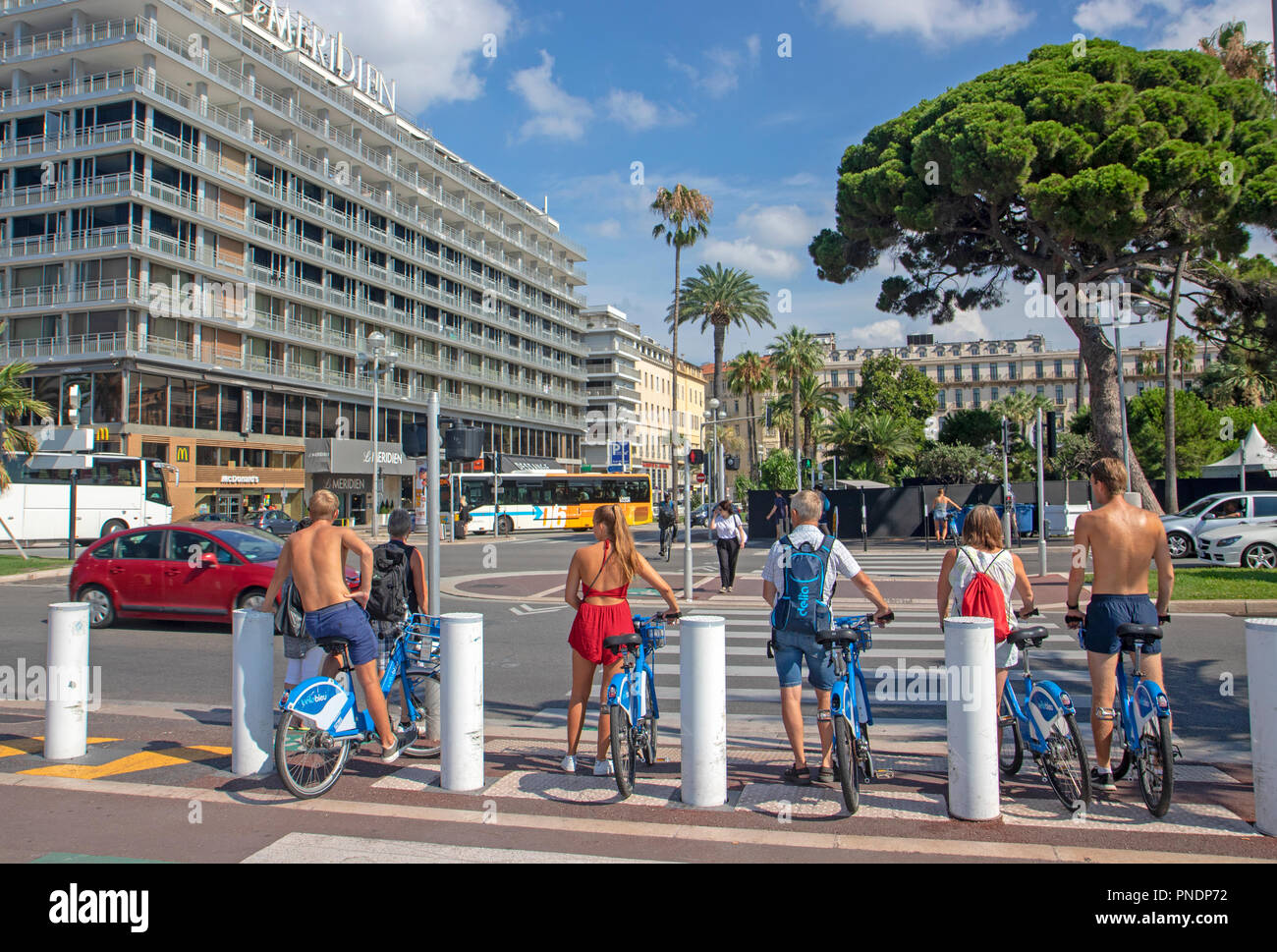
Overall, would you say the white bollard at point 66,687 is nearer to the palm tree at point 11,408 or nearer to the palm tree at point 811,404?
the palm tree at point 11,408

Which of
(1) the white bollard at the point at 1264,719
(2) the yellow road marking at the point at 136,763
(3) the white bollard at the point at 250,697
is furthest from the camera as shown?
(2) the yellow road marking at the point at 136,763

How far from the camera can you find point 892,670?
29.8 ft

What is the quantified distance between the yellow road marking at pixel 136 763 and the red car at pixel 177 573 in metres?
5.21

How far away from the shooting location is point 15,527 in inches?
1148

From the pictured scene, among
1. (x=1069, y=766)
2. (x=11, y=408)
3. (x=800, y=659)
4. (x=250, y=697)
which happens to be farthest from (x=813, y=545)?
(x=11, y=408)

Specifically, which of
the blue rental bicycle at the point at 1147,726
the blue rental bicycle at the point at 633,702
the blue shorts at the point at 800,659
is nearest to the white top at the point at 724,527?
the blue rental bicycle at the point at 633,702

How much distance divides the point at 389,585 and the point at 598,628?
5.98 feet

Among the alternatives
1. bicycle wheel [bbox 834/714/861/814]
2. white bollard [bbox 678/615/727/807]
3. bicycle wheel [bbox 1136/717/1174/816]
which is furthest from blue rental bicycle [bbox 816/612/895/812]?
bicycle wheel [bbox 1136/717/1174/816]

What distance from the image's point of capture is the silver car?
20078 millimetres

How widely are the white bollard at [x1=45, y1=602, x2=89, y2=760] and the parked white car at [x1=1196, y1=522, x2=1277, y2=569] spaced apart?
19.8m

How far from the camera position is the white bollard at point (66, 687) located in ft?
20.0

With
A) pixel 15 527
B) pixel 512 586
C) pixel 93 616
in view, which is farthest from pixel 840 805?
pixel 15 527
